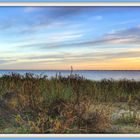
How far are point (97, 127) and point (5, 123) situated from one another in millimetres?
724

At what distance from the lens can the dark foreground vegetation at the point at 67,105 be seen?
7.62m

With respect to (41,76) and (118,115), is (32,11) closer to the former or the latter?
(41,76)

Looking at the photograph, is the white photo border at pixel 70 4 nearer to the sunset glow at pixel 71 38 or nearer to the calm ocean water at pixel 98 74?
the sunset glow at pixel 71 38

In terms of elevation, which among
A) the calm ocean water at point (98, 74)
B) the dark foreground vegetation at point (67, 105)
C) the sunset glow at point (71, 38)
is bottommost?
the dark foreground vegetation at point (67, 105)

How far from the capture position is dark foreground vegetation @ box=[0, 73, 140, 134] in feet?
25.0

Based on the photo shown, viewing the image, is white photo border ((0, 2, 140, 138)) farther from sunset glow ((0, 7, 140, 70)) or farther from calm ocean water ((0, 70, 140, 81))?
calm ocean water ((0, 70, 140, 81))

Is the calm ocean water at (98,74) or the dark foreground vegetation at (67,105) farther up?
the calm ocean water at (98,74)

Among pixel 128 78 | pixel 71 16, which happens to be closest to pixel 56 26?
pixel 71 16

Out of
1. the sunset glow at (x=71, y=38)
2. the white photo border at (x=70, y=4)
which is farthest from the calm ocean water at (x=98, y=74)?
the white photo border at (x=70, y=4)

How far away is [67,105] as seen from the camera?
7.66 metres

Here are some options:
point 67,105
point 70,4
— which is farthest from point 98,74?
point 70,4

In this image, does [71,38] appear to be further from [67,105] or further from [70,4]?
[67,105]

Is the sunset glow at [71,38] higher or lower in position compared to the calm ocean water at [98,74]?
higher

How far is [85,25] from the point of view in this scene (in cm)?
764
